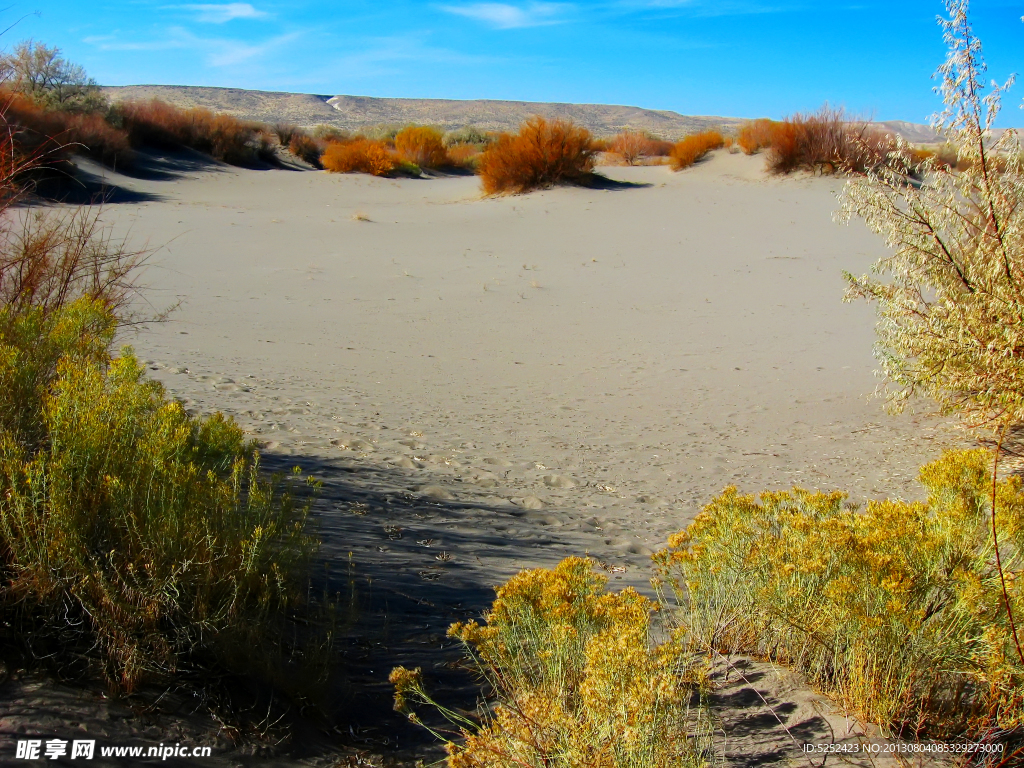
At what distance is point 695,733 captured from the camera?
96.9 inches

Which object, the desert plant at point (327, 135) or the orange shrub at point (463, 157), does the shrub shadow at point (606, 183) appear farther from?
the desert plant at point (327, 135)

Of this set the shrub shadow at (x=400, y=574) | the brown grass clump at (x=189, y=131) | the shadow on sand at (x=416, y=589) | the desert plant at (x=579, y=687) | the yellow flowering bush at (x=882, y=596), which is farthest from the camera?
the brown grass clump at (x=189, y=131)

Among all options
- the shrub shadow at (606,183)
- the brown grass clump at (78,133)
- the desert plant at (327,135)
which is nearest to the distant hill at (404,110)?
the desert plant at (327,135)

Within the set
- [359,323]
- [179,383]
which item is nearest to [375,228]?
[359,323]

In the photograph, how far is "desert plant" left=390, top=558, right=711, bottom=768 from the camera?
2.00 meters

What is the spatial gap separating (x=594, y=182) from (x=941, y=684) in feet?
73.9

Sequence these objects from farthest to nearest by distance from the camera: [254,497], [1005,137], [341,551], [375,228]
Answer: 1. [375,228]
2. [1005,137]
3. [341,551]
4. [254,497]

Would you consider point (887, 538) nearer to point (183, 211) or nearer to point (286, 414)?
point (286, 414)

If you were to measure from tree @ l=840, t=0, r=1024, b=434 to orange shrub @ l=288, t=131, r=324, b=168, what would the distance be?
99.6 feet

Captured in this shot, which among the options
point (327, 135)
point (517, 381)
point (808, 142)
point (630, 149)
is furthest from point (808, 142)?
point (327, 135)

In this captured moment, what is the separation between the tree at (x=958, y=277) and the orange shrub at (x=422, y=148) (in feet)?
93.1

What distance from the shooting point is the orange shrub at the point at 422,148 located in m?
33.7

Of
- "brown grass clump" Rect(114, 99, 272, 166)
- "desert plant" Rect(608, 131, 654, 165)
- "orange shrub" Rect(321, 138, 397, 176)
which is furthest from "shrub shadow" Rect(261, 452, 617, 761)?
"desert plant" Rect(608, 131, 654, 165)

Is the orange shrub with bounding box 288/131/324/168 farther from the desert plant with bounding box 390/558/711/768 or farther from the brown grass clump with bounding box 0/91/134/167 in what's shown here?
the desert plant with bounding box 390/558/711/768
